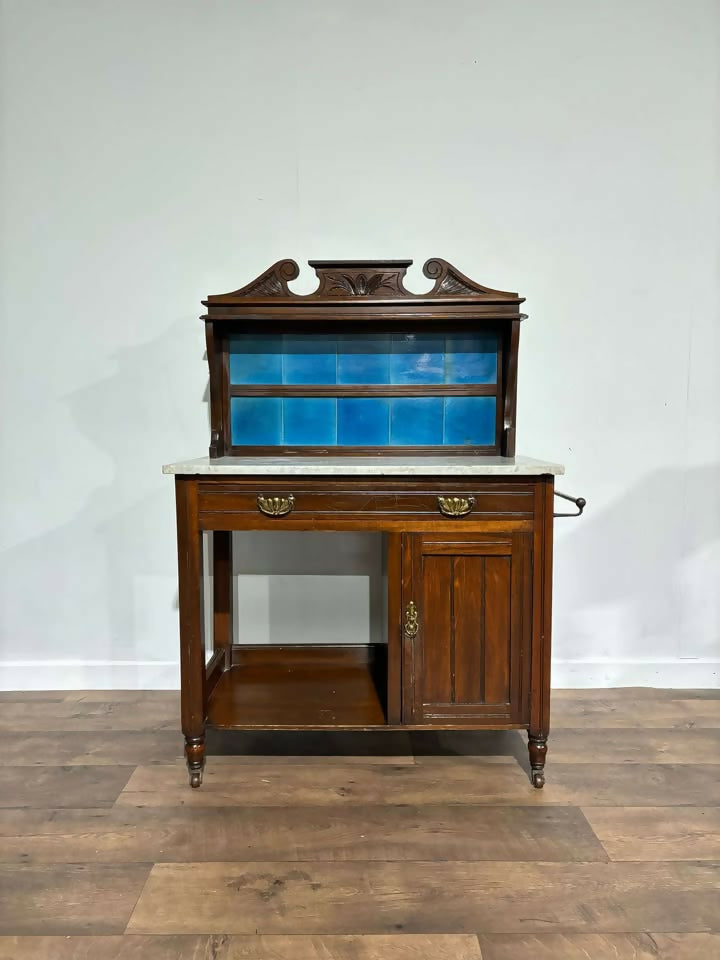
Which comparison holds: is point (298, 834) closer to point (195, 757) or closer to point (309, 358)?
point (195, 757)

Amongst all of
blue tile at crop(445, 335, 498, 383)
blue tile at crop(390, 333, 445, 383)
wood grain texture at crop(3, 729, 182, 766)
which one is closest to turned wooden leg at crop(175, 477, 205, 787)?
wood grain texture at crop(3, 729, 182, 766)

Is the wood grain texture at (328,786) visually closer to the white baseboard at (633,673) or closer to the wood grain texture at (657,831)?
the wood grain texture at (657,831)

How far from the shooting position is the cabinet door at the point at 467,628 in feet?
5.70

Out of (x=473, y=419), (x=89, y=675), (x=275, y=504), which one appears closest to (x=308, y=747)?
(x=275, y=504)

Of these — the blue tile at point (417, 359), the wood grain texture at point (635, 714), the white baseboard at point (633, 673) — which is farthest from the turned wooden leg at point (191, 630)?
the white baseboard at point (633, 673)

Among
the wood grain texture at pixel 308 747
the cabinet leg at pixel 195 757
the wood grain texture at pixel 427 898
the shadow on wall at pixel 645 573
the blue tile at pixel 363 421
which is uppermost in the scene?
the blue tile at pixel 363 421

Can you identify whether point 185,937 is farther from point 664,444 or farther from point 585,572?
point 664,444

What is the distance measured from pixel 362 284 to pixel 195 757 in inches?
61.9

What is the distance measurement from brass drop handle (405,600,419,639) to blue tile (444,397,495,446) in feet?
2.44

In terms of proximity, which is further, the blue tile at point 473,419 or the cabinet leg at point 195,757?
the blue tile at point 473,419

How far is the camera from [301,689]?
2025 millimetres

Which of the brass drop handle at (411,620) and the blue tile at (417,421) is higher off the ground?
the blue tile at (417,421)

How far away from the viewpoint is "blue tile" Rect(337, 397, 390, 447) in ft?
7.50

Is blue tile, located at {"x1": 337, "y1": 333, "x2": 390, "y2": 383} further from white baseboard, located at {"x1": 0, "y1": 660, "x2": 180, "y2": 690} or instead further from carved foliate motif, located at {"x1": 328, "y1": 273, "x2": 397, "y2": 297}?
white baseboard, located at {"x1": 0, "y1": 660, "x2": 180, "y2": 690}
